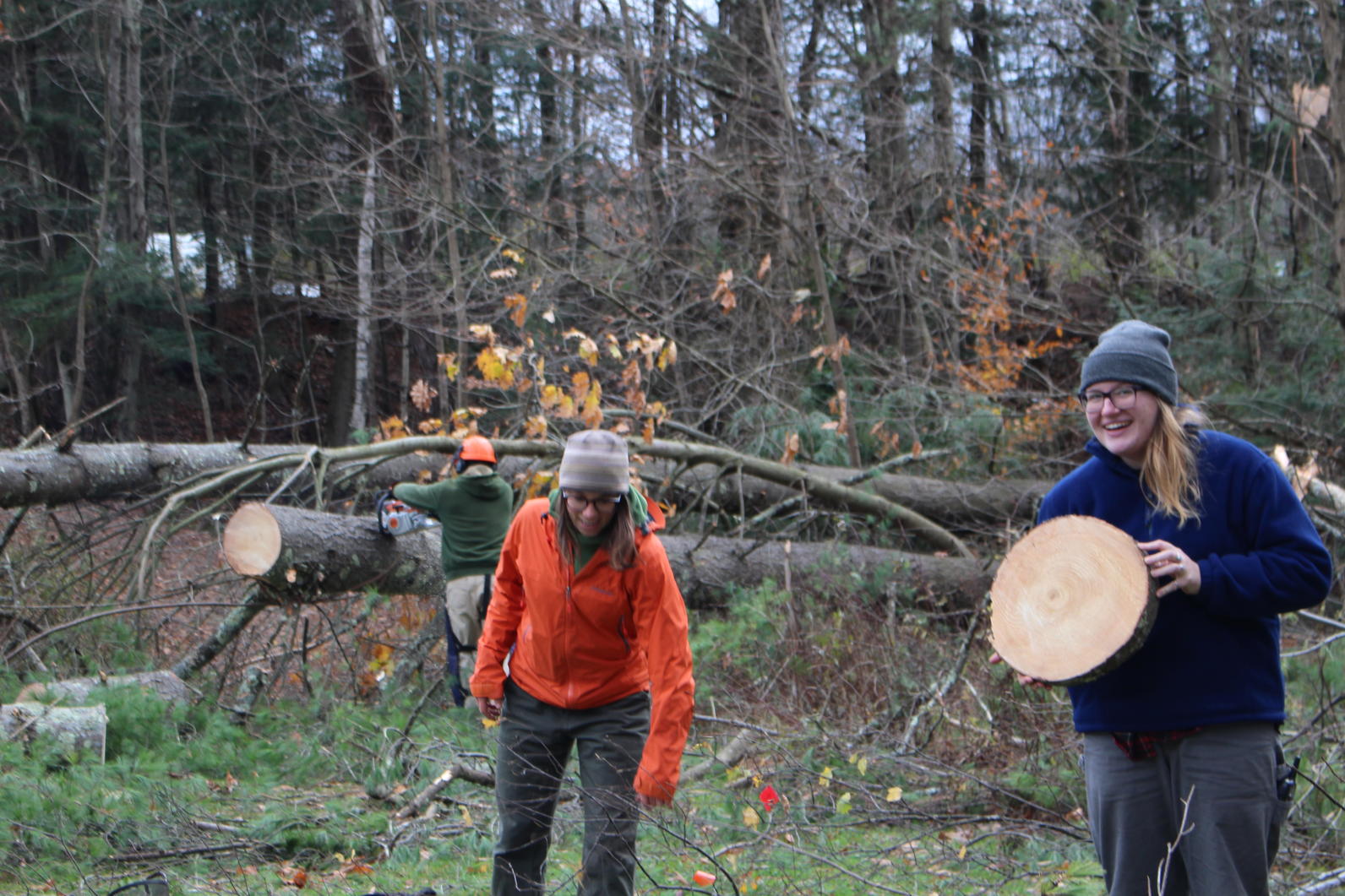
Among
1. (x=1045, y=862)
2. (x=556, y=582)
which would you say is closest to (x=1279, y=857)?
(x=1045, y=862)

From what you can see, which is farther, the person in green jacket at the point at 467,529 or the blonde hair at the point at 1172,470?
the person in green jacket at the point at 467,529

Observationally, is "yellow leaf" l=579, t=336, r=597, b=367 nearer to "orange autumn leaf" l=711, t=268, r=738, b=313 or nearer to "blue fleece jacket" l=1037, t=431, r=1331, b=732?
"orange autumn leaf" l=711, t=268, r=738, b=313

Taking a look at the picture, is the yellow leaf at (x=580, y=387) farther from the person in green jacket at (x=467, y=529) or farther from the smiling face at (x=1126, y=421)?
the smiling face at (x=1126, y=421)

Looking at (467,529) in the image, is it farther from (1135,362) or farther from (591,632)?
(1135,362)

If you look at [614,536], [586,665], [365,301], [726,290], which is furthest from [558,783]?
[365,301]

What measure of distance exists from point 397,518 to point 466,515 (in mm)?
461

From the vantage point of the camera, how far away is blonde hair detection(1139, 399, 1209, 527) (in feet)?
8.84

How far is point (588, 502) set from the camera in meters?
3.52

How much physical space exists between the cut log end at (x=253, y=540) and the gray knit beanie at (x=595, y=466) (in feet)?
11.9

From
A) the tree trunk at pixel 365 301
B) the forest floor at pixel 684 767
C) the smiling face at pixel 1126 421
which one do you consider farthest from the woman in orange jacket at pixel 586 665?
the tree trunk at pixel 365 301

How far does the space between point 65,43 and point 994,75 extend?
46.5ft

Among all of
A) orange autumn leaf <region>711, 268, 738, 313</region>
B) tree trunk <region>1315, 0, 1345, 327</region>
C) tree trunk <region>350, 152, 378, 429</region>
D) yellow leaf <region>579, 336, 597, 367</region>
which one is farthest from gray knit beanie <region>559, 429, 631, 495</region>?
tree trunk <region>350, 152, 378, 429</region>

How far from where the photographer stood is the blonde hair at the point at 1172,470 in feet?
8.84

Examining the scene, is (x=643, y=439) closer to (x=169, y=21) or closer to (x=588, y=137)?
(x=588, y=137)
